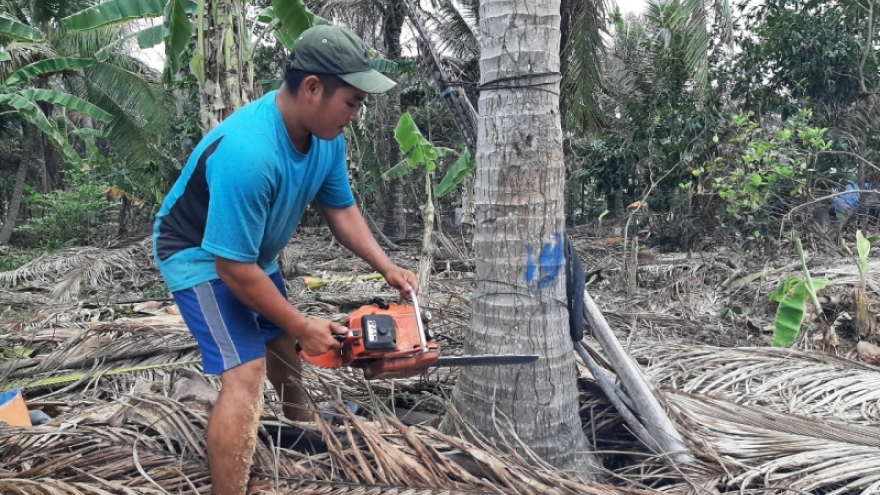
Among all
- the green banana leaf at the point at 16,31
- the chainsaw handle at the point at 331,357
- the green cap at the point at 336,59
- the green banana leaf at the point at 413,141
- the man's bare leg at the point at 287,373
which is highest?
the green banana leaf at the point at 16,31

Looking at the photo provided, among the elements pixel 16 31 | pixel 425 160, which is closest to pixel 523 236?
pixel 425 160

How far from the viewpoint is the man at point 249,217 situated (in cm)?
219

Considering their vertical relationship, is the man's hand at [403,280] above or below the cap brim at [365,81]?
below

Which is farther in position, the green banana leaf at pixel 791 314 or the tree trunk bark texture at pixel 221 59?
the tree trunk bark texture at pixel 221 59

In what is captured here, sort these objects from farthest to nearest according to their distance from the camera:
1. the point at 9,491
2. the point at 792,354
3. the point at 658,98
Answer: the point at 658,98
the point at 792,354
the point at 9,491

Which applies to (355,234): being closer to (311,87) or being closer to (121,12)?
(311,87)

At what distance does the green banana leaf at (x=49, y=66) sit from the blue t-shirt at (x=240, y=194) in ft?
27.0

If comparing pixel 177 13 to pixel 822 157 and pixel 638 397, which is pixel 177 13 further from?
pixel 822 157

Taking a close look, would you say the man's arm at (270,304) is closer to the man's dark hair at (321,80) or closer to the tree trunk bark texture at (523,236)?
the man's dark hair at (321,80)

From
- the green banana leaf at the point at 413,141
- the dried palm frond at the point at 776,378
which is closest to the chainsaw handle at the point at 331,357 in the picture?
the dried palm frond at the point at 776,378

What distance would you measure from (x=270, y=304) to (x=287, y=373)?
0.86 meters

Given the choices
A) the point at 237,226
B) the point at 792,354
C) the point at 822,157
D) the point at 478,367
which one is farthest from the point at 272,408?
the point at 822,157

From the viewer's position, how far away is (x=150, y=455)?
2555mm

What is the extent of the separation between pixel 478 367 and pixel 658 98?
8577mm
